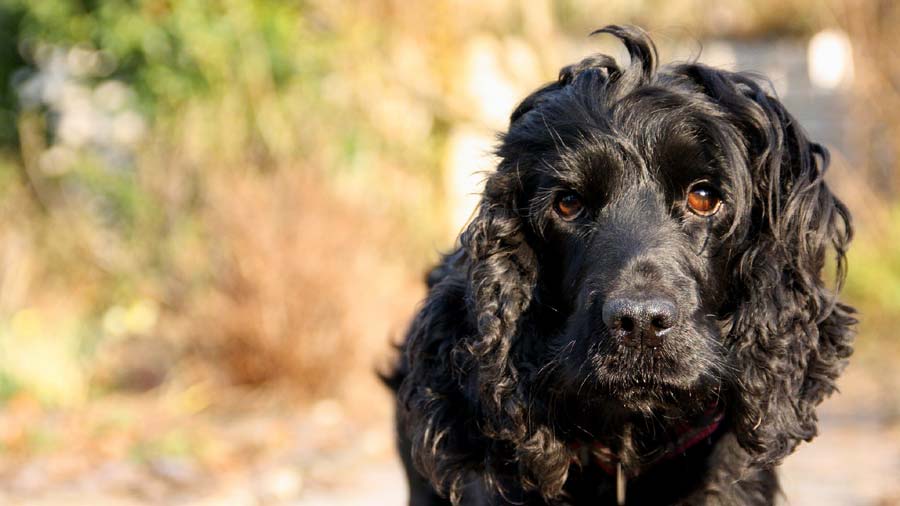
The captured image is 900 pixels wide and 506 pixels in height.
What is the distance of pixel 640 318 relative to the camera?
2781 mm

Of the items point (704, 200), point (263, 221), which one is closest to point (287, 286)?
point (263, 221)

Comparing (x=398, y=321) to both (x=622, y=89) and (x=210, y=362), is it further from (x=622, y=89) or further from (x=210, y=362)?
(x=622, y=89)

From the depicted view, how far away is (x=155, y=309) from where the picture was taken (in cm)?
897

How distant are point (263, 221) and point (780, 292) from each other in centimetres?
542

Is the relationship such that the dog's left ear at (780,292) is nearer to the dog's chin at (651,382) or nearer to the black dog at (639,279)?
the black dog at (639,279)

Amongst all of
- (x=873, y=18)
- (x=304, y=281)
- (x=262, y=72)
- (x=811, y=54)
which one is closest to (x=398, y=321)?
(x=304, y=281)

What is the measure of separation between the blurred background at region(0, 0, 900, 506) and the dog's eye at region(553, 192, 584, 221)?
3253mm

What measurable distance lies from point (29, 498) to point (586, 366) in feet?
12.1

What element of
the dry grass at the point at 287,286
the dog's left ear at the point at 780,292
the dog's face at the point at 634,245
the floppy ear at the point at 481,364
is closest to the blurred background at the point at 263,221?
the dry grass at the point at 287,286

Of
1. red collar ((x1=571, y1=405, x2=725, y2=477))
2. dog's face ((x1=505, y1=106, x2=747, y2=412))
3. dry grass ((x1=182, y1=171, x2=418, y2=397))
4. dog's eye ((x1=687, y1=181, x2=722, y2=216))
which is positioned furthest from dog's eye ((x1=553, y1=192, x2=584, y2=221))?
dry grass ((x1=182, y1=171, x2=418, y2=397))

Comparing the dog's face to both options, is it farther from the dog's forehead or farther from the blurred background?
the blurred background

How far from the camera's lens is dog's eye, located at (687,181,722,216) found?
3.09 meters

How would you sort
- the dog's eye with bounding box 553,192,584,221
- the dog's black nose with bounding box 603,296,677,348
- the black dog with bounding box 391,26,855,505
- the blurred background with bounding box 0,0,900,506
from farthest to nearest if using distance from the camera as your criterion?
the blurred background with bounding box 0,0,900,506 → the dog's eye with bounding box 553,192,584,221 → the black dog with bounding box 391,26,855,505 → the dog's black nose with bounding box 603,296,677,348

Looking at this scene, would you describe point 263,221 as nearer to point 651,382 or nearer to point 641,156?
point 641,156
